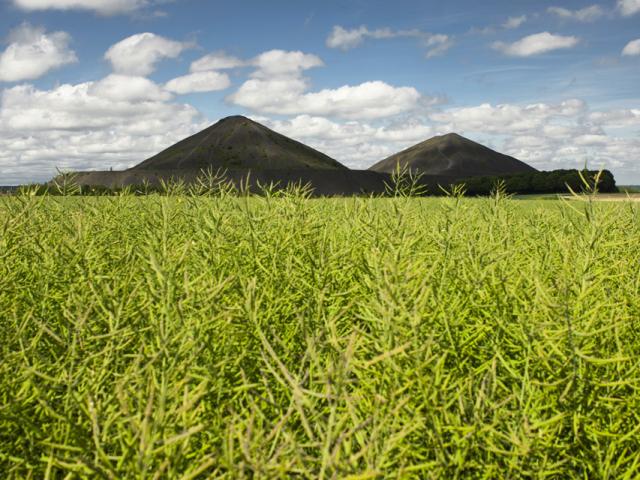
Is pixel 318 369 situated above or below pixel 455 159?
below

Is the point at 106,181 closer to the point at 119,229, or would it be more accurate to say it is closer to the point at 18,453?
the point at 119,229

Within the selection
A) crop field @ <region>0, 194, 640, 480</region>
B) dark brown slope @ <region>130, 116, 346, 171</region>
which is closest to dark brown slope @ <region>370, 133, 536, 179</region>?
dark brown slope @ <region>130, 116, 346, 171</region>

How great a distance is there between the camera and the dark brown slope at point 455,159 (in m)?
133

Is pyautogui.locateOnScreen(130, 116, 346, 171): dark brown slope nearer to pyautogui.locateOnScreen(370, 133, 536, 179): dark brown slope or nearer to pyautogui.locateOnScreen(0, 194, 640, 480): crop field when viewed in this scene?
pyautogui.locateOnScreen(370, 133, 536, 179): dark brown slope

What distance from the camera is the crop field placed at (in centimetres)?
145

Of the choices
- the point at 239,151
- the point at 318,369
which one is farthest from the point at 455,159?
the point at 318,369

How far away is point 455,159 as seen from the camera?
140875mm

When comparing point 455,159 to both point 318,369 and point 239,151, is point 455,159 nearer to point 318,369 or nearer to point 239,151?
point 239,151

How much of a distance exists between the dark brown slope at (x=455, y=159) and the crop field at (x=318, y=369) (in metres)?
128

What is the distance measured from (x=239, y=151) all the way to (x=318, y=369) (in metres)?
147

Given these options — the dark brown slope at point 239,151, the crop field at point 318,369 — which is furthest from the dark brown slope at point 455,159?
the crop field at point 318,369

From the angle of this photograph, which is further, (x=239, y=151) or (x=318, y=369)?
(x=239, y=151)

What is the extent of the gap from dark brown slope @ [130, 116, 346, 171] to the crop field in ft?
428

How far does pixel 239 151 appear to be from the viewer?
145250 millimetres
